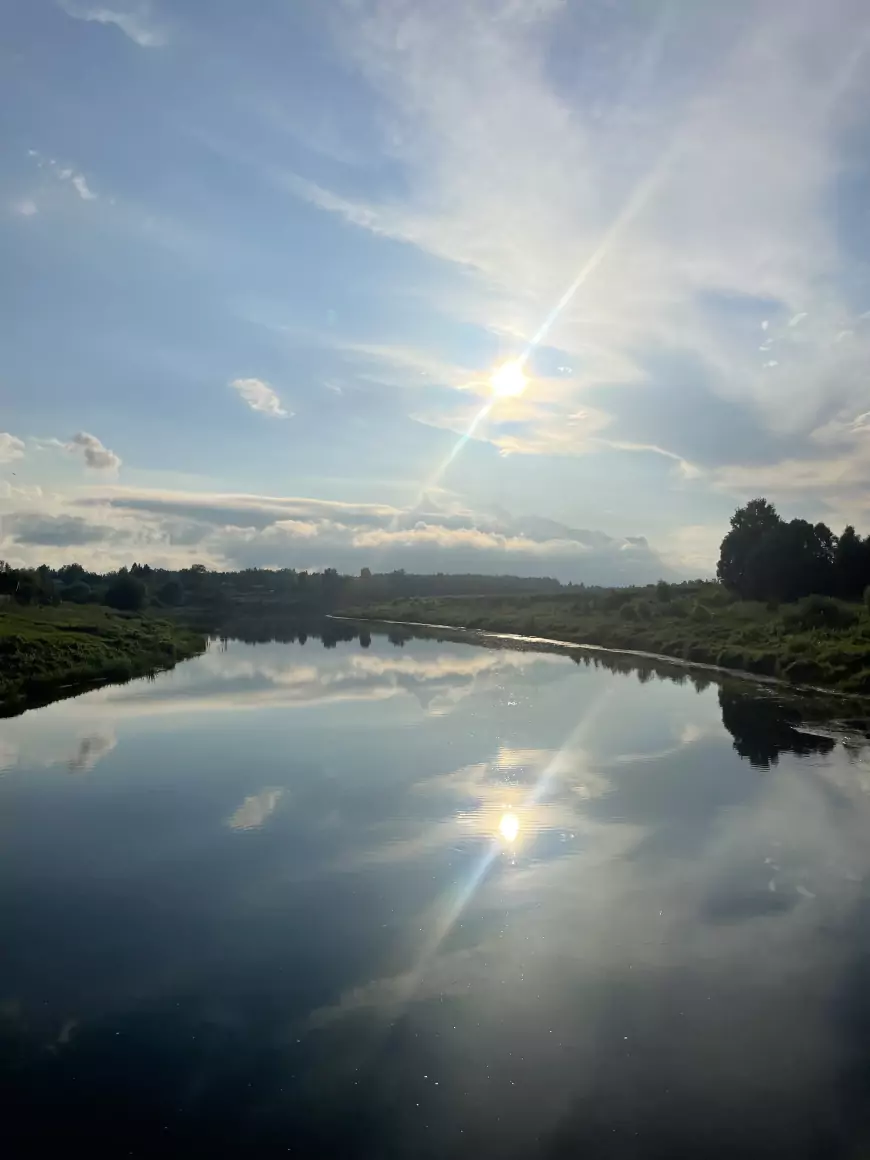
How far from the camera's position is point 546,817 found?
20.1m

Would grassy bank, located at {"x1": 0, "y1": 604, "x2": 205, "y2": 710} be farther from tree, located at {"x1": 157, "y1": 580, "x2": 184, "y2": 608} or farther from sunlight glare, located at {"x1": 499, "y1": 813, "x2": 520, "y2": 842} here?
tree, located at {"x1": 157, "y1": 580, "x2": 184, "y2": 608}

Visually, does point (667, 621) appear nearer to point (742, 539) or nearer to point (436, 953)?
point (742, 539)

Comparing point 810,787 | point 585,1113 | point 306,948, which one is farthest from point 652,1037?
point 810,787

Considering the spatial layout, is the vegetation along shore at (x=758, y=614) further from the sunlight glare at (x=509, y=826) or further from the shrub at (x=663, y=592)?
the sunlight glare at (x=509, y=826)

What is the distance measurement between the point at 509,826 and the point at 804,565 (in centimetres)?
6023

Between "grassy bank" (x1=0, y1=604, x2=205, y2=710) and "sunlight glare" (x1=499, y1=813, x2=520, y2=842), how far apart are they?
79.1 ft

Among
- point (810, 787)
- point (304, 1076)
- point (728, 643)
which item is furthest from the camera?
point (728, 643)

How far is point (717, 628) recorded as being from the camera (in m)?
63.6

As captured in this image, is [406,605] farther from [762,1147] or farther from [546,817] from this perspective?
[762,1147]

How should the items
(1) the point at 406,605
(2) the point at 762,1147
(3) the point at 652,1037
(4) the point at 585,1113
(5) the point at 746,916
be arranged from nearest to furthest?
(2) the point at 762,1147 → (4) the point at 585,1113 → (3) the point at 652,1037 → (5) the point at 746,916 → (1) the point at 406,605

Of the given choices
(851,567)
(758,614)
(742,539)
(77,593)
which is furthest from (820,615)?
(77,593)

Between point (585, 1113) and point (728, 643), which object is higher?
point (728, 643)

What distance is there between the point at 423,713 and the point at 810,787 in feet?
58.6

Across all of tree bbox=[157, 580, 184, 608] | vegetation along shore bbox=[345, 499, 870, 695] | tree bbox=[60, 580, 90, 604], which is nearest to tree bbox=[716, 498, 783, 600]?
vegetation along shore bbox=[345, 499, 870, 695]
